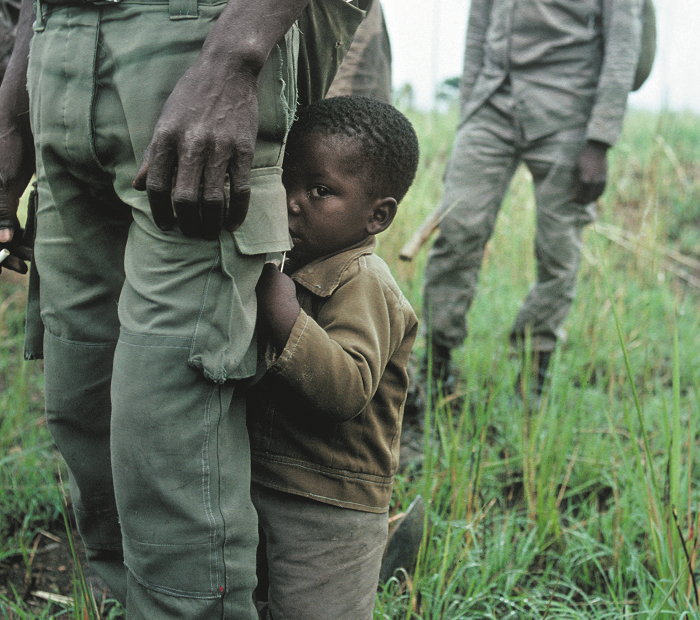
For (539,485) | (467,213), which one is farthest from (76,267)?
(467,213)

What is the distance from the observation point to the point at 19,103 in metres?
1.27

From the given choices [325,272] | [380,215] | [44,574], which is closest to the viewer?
[325,272]

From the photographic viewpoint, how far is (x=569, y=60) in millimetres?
2938

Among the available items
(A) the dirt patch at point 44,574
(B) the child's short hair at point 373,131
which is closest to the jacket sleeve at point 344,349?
(B) the child's short hair at point 373,131

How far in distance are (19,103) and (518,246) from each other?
3966 millimetres

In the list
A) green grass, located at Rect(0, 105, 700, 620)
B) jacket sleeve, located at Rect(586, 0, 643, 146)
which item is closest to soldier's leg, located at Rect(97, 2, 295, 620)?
green grass, located at Rect(0, 105, 700, 620)

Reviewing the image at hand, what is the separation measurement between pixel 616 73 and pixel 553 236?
72cm

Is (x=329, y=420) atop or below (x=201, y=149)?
below

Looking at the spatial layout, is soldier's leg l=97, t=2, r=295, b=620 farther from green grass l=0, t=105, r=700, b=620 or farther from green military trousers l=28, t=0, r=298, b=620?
green grass l=0, t=105, r=700, b=620

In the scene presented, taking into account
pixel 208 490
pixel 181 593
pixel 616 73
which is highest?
pixel 616 73

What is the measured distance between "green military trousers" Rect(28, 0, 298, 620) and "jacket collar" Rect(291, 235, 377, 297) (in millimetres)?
152

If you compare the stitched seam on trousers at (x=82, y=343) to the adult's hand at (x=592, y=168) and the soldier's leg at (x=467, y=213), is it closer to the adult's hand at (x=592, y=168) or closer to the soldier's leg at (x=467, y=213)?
the soldier's leg at (x=467, y=213)

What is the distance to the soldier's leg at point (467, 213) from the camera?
9.93 ft

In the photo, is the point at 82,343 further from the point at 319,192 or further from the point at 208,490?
the point at 319,192
